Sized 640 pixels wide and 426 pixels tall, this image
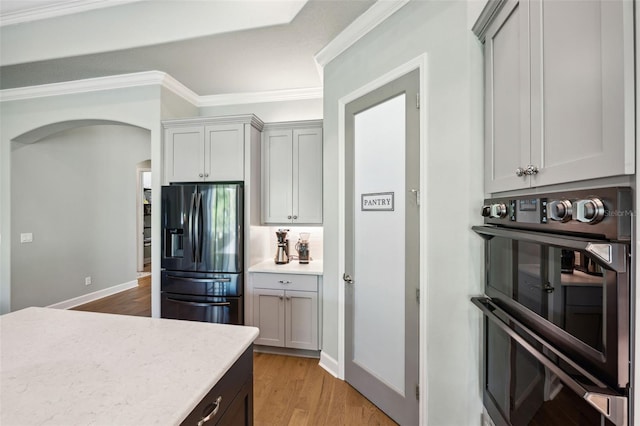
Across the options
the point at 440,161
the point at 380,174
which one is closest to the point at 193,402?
the point at 440,161

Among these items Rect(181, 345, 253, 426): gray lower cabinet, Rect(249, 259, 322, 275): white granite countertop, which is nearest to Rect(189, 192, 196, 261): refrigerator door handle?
Rect(249, 259, 322, 275): white granite countertop

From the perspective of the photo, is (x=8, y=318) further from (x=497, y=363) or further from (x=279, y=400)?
(x=497, y=363)

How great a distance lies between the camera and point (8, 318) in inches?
49.9

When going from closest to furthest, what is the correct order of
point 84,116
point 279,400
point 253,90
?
point 279,400
point 84,116
point 253,90

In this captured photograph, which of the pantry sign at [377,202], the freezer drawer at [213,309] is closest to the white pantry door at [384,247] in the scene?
the pantry sign at [377,202]

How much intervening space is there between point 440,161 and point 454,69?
1.60 ft

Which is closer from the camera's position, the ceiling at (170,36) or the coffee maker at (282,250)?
the ceiling at (170,36)

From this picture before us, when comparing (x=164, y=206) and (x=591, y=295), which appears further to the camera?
(x=164, y=206)

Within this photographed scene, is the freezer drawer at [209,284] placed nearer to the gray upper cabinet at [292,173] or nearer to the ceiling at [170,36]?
the gray upper cabinet at [292,173]

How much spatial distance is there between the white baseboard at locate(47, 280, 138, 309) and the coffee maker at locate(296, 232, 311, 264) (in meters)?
3.66

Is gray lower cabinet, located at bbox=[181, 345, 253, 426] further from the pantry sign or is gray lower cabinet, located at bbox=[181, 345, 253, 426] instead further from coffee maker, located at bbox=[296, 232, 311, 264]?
coffee maker, located at bbox=[296, 232, 311, 264]

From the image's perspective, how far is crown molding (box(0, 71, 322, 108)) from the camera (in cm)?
310

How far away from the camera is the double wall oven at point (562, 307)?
2.24ft

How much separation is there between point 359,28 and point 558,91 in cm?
164
